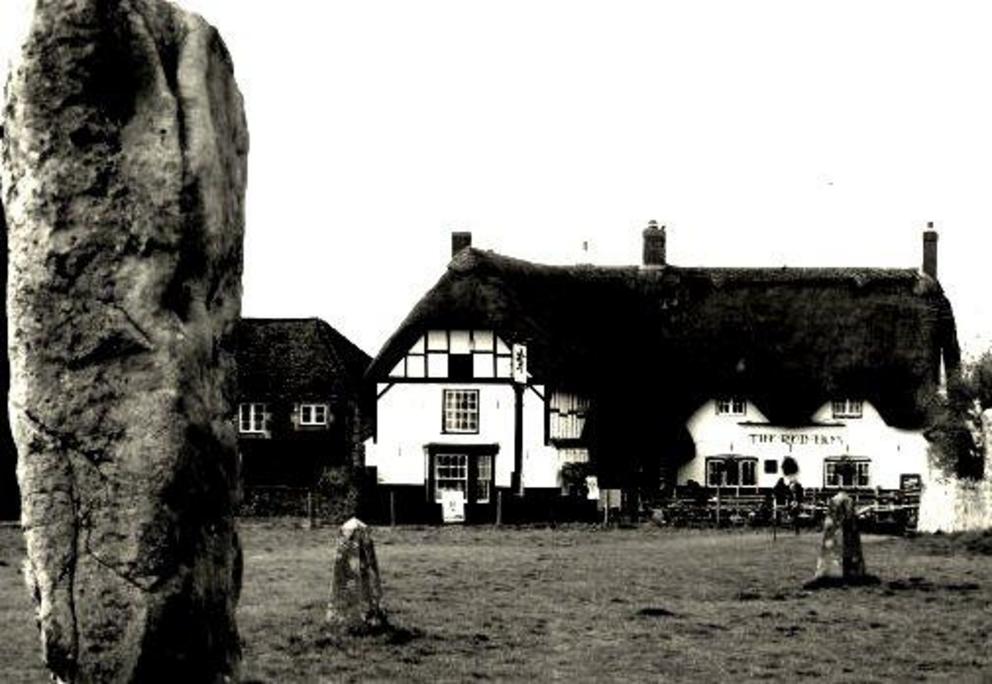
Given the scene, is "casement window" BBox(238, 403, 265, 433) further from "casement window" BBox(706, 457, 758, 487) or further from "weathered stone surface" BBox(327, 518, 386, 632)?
"weathered stone surface" BBox(327, 518, 386, 632)

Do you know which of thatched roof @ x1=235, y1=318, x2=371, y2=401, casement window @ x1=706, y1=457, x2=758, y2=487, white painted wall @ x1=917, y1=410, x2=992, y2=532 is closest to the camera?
white painted wall @ x1=917, y1=410, x2=992, y2=532

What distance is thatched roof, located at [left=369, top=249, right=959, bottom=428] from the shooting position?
204 ft

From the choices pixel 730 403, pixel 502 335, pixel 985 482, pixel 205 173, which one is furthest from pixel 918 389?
pixel 205 173

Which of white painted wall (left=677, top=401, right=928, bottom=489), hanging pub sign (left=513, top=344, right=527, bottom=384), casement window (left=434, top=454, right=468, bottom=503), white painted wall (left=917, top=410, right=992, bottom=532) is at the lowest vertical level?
white painted wall (left=917, top=410, right=992, bottom=532)

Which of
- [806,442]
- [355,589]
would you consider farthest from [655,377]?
[355,589]

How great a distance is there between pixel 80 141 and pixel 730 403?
55.6 m

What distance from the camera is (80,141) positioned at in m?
8.67

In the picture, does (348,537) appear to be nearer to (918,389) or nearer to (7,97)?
(7,97)

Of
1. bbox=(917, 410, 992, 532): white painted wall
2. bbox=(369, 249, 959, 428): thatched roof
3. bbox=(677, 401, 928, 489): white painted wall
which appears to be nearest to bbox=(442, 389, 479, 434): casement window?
bbox=(369, 249, 959, 428): thatched roof

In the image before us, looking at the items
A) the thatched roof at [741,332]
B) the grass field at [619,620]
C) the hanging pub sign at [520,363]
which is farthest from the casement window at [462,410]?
the grass field at [619,620]

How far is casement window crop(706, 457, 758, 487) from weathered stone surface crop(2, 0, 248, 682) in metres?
54.3

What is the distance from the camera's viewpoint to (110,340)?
8633mm

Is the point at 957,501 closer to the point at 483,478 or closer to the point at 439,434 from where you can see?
the point at 483,478

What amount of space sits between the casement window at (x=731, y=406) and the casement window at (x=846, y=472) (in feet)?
10.8
